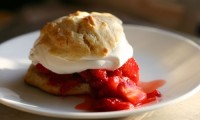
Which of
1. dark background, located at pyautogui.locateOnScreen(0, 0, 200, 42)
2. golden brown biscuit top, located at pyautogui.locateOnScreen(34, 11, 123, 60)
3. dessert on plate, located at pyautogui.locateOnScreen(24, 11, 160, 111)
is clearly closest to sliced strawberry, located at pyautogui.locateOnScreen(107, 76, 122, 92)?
dessert on plate, located at pyautogui.locateOnScreen(24, 11, 160, 111)

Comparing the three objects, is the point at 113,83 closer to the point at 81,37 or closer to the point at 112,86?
the point at 112,86

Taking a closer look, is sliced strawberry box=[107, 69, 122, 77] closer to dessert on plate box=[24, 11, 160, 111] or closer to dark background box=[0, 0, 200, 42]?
dessert on plate box=[24, 11, 160, 111]

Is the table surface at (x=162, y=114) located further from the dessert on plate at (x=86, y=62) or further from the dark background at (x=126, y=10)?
the dark background at (x=126, y=10)

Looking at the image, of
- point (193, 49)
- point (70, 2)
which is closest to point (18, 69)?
point (193, 49)

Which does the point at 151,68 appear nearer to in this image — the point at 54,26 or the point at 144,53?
the point at 144,53

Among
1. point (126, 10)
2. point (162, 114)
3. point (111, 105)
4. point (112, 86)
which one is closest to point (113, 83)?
point (112, 86)

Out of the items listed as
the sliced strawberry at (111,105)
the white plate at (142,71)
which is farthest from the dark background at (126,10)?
the sliced strawberry at (111,105)
